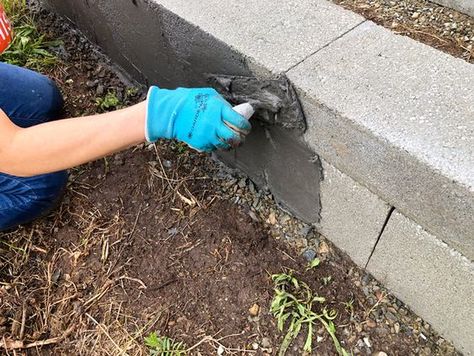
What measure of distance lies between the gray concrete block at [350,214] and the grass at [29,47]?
6.31 ft

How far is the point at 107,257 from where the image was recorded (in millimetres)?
2041

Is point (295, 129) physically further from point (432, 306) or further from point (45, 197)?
point (45, 197)

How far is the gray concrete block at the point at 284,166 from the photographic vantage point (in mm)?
1702

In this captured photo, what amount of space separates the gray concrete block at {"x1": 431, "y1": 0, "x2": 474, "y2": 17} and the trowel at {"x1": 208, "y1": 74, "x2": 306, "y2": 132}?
94cm

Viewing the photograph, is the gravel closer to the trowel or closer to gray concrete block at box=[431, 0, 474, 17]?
gray concrete block at box=[431, 0, 474, 17]

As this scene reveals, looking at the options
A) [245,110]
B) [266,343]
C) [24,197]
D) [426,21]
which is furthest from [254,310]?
[426,21]

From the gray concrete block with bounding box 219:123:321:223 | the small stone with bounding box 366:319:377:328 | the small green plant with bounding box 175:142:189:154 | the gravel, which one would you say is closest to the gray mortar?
the gray concrete block with bounding box 219:123:321:223

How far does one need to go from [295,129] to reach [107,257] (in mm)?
1017

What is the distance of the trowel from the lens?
1.49 metres

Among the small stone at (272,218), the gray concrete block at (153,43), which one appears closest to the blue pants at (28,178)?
the gray concrete block at (153,43)

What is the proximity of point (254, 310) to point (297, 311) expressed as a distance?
0.17 meters

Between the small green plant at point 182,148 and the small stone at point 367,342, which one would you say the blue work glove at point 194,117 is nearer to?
the small green plant at point 182,148

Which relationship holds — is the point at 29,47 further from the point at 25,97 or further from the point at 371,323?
the point at 371,323

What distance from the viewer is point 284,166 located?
185cm
